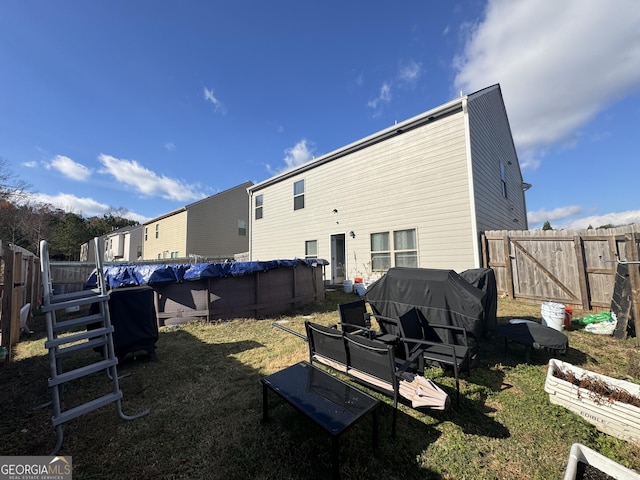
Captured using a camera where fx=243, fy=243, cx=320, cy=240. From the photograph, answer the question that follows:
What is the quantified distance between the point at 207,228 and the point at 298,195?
33.5ft

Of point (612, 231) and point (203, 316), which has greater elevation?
point (612, 231)

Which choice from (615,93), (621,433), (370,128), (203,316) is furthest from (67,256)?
(615,93)

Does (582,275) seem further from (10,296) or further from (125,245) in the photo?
(125,245)

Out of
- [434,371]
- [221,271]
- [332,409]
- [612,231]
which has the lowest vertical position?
[434,371]

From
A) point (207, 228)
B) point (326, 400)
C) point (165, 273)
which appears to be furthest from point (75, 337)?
point (207, 228)

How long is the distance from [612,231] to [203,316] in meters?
11.0

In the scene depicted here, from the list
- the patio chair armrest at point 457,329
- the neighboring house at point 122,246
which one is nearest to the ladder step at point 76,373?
the patio chair armrest at point 457,329

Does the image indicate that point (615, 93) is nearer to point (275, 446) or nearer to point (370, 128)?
point (370, 128)

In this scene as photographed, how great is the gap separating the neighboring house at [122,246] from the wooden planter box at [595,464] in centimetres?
3124

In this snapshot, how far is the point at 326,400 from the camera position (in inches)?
87.5

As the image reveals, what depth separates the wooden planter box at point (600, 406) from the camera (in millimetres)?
2264

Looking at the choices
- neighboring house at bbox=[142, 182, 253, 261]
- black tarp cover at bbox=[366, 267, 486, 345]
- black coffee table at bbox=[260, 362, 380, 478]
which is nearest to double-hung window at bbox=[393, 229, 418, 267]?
black tarp cover at bbox=[366, 267, 486, 345]

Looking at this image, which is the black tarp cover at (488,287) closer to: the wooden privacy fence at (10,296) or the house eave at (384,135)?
the house eave at (384,135)

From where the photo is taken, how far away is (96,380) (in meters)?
3.71
